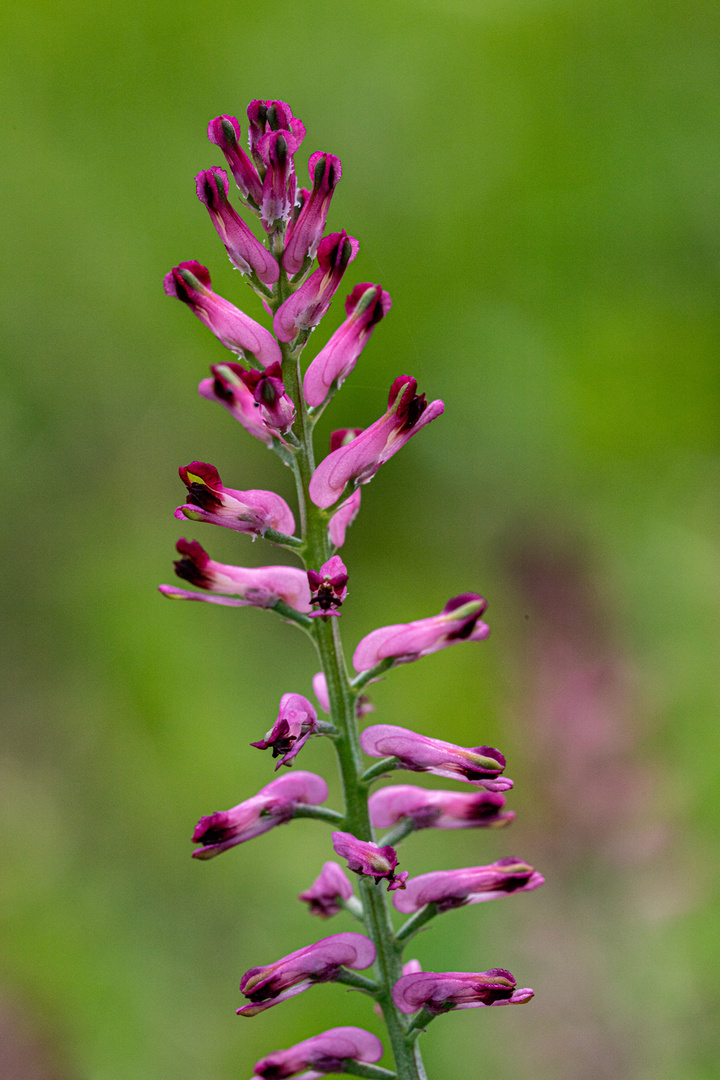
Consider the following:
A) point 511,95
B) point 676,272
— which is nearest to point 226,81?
point 511,95

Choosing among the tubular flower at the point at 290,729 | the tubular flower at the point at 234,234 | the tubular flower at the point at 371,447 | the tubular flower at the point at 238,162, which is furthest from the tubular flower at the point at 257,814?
the tubular flower at the point at 238,162

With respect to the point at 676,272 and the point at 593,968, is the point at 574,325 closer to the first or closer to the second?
the point at 676,272

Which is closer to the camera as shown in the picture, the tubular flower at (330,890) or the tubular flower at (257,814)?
the tubular flower at (257,814)

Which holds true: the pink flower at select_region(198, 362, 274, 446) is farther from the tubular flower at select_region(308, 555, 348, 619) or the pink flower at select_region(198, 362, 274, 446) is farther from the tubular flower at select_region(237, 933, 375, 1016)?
the tubular flower at select_region(237, 933, 375, 1016)

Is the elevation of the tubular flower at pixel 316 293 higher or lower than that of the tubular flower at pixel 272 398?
higher

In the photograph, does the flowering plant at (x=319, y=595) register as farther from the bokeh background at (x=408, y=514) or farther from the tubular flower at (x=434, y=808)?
the bokeh background at (x=408, y=514)

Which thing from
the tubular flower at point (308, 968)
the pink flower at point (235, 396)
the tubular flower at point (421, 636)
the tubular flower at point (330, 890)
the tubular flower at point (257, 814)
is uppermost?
the pink flower at point (235, 396)

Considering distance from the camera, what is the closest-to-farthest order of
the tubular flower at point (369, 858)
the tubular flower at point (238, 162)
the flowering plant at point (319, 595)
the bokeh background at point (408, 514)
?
the tubular flower at point (369, 858), the flowering plant at point (319, 595), the tubular flower at point (238, 162), the bokeh background at point (408, 514)

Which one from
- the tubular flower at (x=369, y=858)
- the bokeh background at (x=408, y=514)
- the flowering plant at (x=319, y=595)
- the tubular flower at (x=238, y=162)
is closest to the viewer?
the tubular flower at (x=369, y=858)
